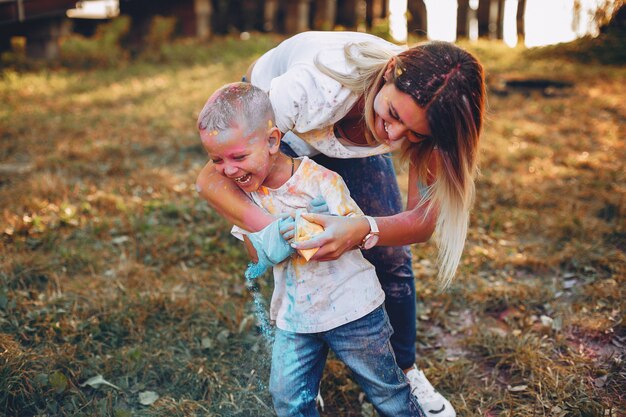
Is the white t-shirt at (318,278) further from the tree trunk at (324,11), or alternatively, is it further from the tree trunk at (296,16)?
the tree trunk at (324,11)

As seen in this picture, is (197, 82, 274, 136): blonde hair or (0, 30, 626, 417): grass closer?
(197, 82, 274, 136): blonde hair

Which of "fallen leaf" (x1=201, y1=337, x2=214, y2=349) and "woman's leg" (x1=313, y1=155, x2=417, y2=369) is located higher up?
"woman's leg" (x1=313, y1=155, x2=417, y2=369)

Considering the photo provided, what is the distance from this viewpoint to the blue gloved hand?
6.10ft

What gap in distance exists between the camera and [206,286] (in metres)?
3.22

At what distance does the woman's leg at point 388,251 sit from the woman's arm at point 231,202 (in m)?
0.40

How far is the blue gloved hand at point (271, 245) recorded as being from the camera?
6.10 feet

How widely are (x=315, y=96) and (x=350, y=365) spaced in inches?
34.1

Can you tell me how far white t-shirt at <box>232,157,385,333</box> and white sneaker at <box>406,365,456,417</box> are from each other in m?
0.62

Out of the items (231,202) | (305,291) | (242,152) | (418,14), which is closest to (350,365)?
(305,291)

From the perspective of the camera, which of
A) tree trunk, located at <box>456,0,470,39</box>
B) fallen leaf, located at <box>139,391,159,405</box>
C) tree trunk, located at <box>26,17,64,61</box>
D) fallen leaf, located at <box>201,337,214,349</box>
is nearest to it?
fallen leaf, located at <box>139,391,159,405</box>

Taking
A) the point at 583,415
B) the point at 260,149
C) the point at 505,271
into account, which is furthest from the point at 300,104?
the point at 505,271

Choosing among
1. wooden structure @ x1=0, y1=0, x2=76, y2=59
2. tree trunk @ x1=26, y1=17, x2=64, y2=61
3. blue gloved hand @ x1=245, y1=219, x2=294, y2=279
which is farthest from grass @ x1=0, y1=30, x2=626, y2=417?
tree trunk @ x1=26, y1=17, x2=64, y2=61

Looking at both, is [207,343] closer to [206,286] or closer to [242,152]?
[206,286]

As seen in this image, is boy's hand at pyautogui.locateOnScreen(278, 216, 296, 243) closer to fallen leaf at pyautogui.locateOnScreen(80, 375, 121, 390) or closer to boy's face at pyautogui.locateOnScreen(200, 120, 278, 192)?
boy's face at pyautogui.locateOnScreen(200, 120, 278, 192)
